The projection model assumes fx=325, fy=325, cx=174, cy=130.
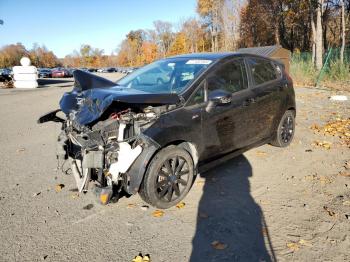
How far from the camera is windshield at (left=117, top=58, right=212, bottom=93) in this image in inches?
170

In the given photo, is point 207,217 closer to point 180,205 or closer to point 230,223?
point 230,223

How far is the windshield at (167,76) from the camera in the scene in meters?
4.33

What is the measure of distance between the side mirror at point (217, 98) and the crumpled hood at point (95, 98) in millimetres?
494

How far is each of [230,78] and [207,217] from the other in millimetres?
2044

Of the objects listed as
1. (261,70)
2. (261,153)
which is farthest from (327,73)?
(261,70)

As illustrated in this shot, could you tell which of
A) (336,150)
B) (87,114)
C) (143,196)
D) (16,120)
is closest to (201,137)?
(143,196)

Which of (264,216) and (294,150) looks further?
(294,150)

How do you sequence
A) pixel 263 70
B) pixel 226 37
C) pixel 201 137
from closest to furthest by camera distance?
pixel 201 137
pixel 263 70
pixel 226 37

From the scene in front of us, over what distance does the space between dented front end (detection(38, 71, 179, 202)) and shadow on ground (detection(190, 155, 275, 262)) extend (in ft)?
3.04

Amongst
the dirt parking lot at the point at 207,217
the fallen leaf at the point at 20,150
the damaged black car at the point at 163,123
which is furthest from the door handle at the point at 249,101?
the fallen leaf at the point at 20,150

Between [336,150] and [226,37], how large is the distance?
169 feet

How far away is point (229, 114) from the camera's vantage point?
4.54 meters

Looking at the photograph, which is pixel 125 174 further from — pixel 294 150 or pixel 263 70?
pixel 294 150

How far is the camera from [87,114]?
12.6 feet
